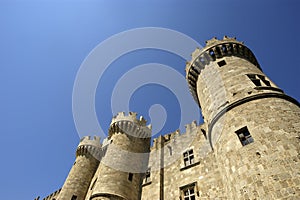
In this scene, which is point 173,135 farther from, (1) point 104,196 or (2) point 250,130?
(2) point 250,130

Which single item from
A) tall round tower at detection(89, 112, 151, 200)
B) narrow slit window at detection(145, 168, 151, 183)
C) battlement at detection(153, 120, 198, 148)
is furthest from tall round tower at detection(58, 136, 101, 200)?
battlement at detection(153, 120, 198, 148)

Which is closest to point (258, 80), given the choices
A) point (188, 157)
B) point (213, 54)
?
point (213, 54)

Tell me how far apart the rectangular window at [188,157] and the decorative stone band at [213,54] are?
5234 mm

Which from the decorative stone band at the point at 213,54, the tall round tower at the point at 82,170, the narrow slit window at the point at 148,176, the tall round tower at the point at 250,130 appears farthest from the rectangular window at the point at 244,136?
the tall round tower at the point at 82,170

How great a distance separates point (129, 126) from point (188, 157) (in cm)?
784

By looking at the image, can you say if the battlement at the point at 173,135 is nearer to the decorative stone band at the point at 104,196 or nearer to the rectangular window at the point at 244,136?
the decorative stone band at the point at 104,196

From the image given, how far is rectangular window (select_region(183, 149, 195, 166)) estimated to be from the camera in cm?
Answer: 1609

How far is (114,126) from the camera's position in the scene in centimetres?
2233

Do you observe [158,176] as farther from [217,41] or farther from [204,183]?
[217,41]

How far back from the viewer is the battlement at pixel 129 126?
21922mm

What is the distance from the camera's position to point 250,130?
998cm

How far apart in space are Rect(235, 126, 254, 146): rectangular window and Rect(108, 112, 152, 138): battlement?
13020mm

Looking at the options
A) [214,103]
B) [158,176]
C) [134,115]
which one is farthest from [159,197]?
[134,115]

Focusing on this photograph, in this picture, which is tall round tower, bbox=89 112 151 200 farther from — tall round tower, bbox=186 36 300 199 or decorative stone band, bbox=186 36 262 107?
tall round tower, bbox=186 36 300 199
